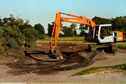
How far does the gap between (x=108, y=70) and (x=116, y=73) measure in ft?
1.99

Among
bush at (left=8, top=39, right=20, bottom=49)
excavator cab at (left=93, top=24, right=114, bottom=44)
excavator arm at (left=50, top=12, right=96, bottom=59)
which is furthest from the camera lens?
bush at (left=8, top=39, right=20, bottom=49)

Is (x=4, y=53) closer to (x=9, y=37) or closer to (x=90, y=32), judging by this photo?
(x=9, y=37)

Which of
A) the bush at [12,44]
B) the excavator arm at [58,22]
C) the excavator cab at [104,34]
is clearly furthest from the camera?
the bush at [12,44]

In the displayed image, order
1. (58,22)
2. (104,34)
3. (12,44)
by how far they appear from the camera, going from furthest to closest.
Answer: (12,44) < (104,34) < (58,22)

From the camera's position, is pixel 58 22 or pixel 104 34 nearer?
pixel 58 22

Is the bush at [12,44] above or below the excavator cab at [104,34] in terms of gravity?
below

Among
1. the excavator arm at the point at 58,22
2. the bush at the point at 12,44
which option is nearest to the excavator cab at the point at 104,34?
the excavator arm at the point at 58,22

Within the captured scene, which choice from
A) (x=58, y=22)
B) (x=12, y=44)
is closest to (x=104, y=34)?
(x=58, y=22)

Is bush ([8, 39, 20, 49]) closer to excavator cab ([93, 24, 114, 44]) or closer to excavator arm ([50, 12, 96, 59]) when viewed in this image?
excavator arm ([50, 12, 96, 59])

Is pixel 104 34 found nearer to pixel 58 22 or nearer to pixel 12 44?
pixel 58 22

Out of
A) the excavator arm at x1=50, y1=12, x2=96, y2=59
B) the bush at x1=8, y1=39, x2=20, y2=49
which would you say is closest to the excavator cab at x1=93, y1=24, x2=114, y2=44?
the excavator arm at x1=50, y1=12, x2=96, y2=59

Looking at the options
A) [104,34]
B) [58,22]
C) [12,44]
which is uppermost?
[58,22]

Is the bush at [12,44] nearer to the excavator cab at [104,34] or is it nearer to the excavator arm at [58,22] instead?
the excavator arm at [58,22]

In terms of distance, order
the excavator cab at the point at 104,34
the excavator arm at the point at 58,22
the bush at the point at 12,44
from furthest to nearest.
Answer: the bush at the point at 12,44, the excavator cab at the point at 104,34, the excavator arm at the point at 58,22
